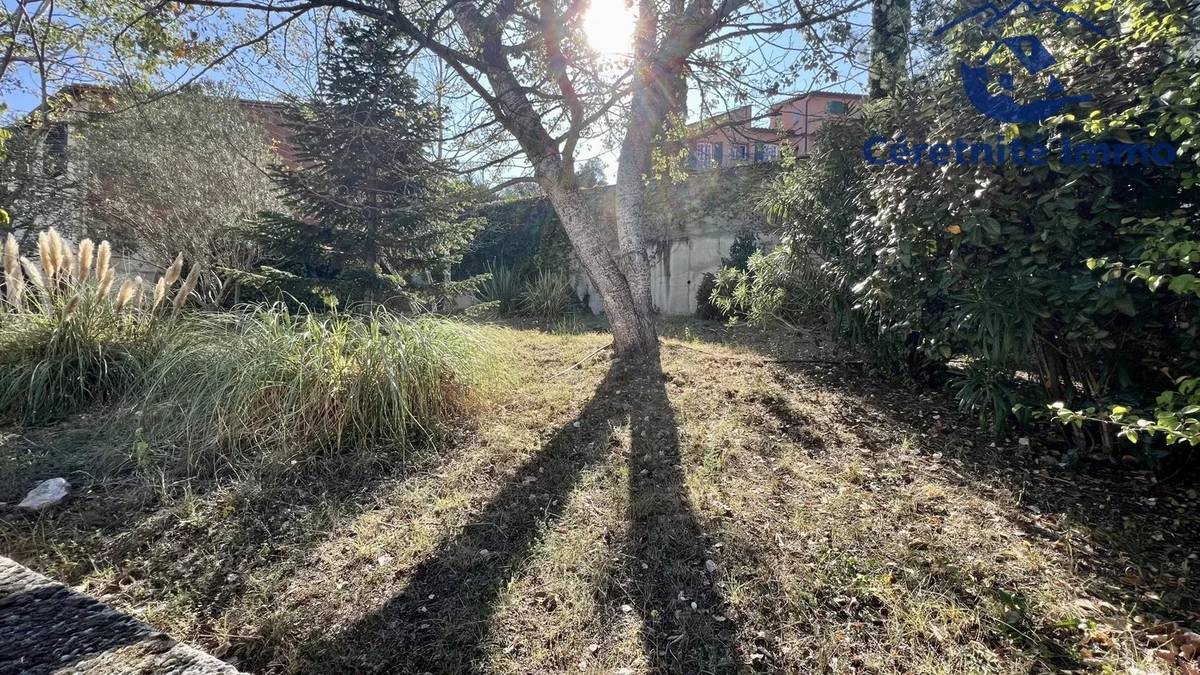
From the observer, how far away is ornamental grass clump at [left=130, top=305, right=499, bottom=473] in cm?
239

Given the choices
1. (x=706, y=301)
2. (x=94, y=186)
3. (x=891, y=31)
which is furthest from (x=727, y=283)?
(x=94, y=186)

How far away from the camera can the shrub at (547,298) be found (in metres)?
7.94

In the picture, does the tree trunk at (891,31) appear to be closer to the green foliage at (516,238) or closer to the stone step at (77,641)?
the stone step at (77,641)

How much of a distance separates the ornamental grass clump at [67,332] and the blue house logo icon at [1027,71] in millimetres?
5039

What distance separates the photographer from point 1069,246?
1.92 metres

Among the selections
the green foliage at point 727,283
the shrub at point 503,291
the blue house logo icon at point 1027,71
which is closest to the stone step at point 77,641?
the blue house logo icon at point 1027,71

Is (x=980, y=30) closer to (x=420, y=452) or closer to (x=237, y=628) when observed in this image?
(x=420, y=452)

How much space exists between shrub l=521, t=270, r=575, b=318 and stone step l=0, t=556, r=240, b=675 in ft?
22.1

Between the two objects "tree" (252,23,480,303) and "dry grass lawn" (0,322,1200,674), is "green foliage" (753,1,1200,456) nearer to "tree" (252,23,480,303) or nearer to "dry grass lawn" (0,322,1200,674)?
"dry grass lawn" (0,322,1200,674)

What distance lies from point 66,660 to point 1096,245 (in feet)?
11.6

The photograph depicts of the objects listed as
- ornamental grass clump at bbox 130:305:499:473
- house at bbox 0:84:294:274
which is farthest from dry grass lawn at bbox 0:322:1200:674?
house at bbox 0:84:294:274

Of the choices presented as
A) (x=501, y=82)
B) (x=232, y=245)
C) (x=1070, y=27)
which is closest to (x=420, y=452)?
(x=501, y=82)

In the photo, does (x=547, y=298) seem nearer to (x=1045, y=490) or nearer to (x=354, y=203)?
(x=354, y=203)

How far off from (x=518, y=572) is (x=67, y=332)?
11.7ft
